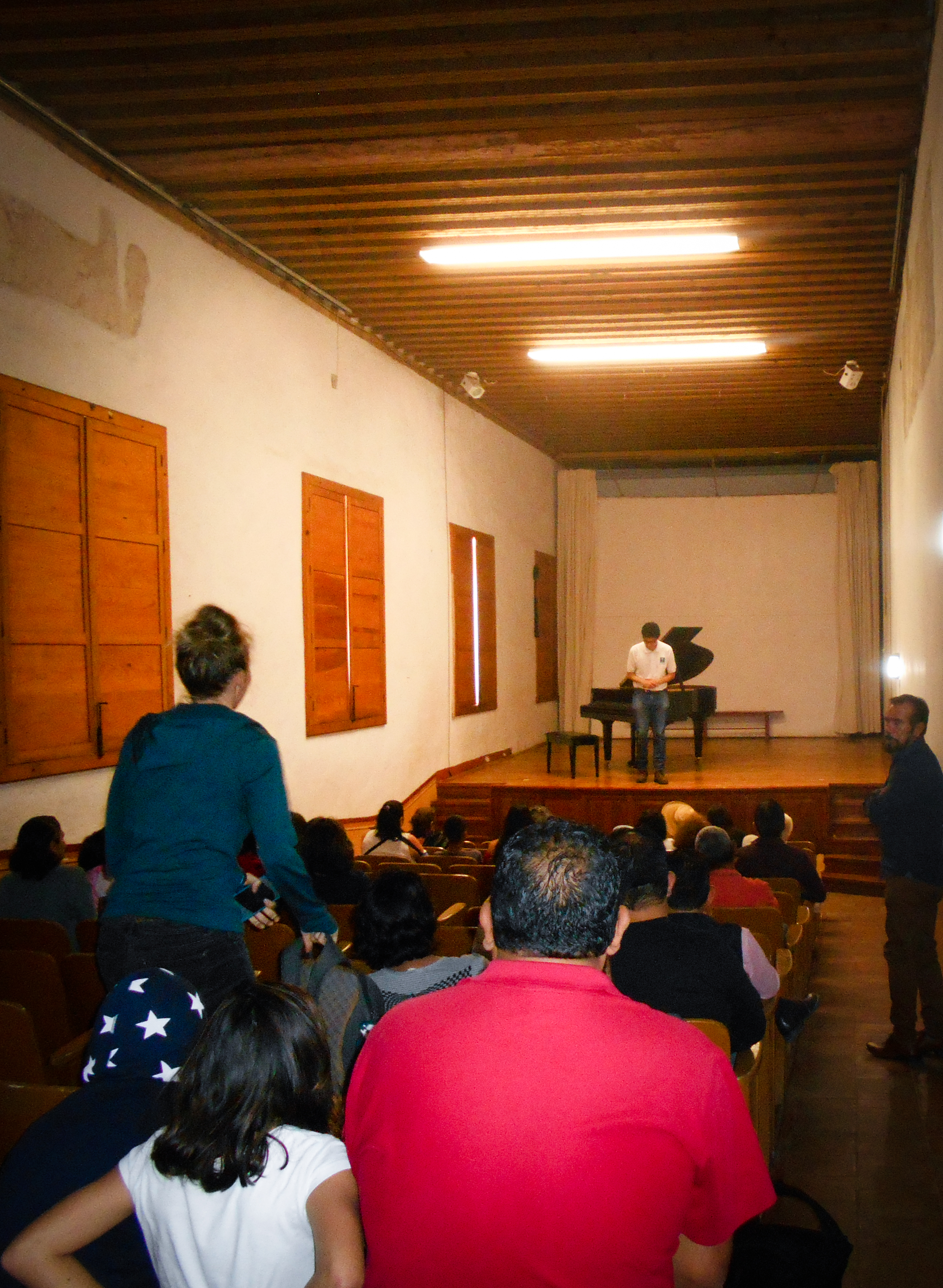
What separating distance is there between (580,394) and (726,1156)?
10.4m

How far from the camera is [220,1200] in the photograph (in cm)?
137

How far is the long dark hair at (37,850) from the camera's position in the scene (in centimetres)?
381

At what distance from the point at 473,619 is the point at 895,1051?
735cm

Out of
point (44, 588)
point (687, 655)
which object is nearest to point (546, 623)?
point (687, 655)

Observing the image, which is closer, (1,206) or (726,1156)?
(726,1156)

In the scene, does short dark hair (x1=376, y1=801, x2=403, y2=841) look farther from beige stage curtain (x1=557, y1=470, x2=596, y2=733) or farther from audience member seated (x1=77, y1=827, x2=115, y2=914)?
beige stage curtain (x1=557, y1=470, x2=596, y2=733)

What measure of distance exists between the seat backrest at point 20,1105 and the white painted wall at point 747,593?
41.1ft

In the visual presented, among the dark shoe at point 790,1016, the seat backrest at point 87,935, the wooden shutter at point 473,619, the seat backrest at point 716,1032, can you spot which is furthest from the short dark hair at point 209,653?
the wooden shutter at point 473,619

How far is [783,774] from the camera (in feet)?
32.7

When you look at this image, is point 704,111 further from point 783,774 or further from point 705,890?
A: point 783,774

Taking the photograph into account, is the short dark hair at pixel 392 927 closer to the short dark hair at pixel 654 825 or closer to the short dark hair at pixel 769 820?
the short dark hair at pixel 654 825

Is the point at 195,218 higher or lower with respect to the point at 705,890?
higher

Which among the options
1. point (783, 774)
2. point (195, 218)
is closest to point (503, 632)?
point (783, 774)

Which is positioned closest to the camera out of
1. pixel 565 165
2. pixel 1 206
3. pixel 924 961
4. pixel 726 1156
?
pixel 726 1156
